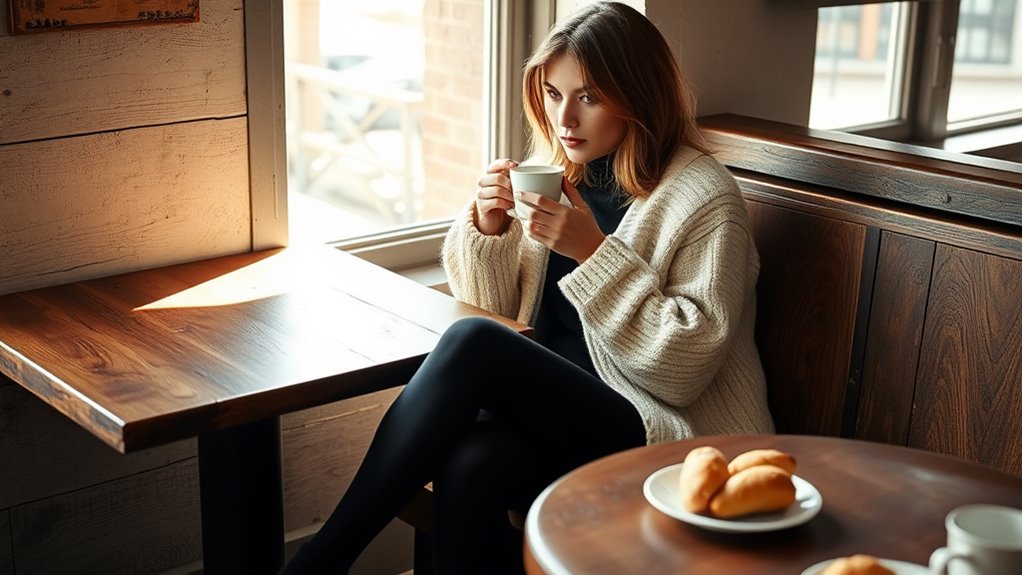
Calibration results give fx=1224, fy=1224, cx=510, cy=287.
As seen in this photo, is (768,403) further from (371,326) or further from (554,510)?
(554,510)

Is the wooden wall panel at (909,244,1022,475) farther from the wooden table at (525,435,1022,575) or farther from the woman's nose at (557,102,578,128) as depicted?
the woman's nose at (557,102,578,128)

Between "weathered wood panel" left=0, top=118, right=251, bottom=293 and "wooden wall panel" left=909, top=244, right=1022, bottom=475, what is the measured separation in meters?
1.21

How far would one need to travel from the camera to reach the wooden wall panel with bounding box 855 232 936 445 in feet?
6.55

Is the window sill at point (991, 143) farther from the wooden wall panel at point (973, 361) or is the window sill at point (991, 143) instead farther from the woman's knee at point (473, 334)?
the woman's knee at point (473, 334)

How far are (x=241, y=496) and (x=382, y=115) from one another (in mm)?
1032

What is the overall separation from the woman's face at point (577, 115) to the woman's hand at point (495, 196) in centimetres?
11

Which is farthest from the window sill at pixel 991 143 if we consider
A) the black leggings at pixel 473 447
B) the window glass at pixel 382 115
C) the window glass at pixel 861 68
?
the black leggings at pixel 473 447

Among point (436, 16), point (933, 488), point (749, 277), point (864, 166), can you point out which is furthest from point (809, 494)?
point (436, 16)

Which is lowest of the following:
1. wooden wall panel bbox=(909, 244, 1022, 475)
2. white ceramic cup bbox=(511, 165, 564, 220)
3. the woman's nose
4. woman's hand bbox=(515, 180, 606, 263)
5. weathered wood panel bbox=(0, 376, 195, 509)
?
weathered wood panel bbox=(0, 376, 195, 509)

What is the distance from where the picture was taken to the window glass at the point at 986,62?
10.2 ft

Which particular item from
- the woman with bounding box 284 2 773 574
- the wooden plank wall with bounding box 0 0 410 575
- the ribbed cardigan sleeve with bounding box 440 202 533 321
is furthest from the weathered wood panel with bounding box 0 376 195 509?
the ribbed cardigan sleeve with bounding box 440 202 533 321

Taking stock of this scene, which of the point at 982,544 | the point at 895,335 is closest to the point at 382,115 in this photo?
the point at 895,335

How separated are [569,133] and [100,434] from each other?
942 mm

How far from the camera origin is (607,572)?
123 centimetres
